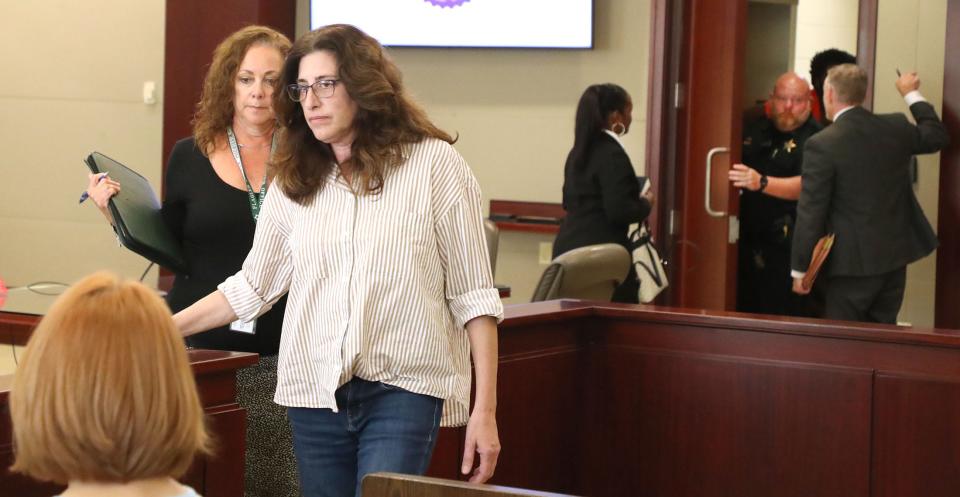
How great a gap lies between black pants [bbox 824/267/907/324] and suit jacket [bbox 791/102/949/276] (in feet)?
0.17

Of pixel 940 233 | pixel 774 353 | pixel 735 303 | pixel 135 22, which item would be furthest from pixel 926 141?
pixel 135 22

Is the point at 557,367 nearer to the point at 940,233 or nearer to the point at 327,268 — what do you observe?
the point at 327,268

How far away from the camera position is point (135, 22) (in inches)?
291

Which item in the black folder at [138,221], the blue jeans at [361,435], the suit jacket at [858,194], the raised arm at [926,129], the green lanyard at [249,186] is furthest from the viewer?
the raised arm at [926,129]

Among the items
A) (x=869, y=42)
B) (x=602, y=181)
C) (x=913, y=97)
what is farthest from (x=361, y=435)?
(x=869, y=42)

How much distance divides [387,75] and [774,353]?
6.15 ft

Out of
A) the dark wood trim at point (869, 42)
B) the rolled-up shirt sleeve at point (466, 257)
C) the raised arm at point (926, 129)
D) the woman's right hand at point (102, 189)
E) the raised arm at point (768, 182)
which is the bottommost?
the rolled-up shirt sleeve at point (466, 257)

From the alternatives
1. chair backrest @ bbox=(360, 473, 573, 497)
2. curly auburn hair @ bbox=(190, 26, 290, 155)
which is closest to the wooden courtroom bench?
curly auburn hair @ bbox=(190, 26, 290, 155)

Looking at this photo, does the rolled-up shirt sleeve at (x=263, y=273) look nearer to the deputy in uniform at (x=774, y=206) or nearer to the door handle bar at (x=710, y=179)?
the door handle bar at (x=710, y=179)

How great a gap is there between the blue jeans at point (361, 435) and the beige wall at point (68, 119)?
537 cm

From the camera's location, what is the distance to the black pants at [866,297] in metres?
4.96

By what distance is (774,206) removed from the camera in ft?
19.0

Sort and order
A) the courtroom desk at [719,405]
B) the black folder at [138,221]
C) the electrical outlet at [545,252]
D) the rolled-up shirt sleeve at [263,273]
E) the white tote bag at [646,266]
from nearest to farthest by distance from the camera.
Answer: the rolled-up shirt sleeve at [263,273] → the black folder at [138,221] → the courtroom desk at [719,405] → the white tote bag at [646,266] → the electrical outlet at [545,252]

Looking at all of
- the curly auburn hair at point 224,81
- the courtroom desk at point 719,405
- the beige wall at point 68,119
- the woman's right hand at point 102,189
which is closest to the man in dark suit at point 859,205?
the courtroom desk at point 719,405
